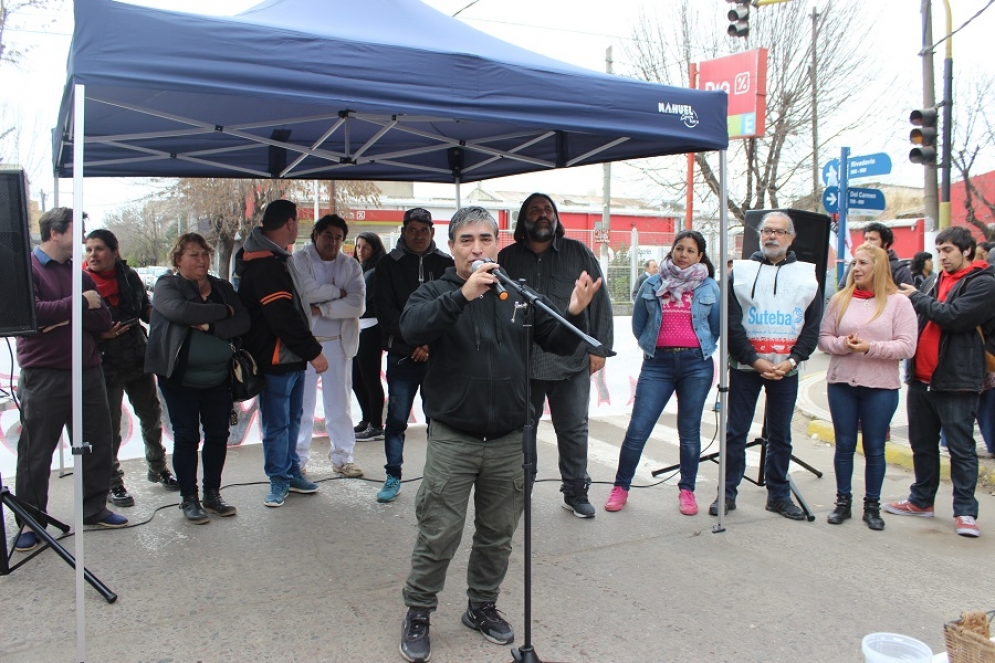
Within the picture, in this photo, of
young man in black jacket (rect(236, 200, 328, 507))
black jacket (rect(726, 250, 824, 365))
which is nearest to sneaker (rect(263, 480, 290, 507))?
young man in black jacket (rect(236, 200, 328, 507))

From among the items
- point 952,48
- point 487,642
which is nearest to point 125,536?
point 487,642

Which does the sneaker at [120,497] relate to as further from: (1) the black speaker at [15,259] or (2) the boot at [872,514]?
(2) the boot at [872,514]

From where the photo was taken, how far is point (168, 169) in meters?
6.09

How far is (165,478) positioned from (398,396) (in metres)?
1.94

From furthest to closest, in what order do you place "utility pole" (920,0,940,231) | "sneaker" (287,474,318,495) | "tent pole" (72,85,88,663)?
"utility pole" (920,0,940,231) → "sneaker" (287,474,318,495) → "tent pole" (72,85,88,663)

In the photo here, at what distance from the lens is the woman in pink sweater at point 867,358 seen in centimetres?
480

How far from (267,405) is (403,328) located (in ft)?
7.47

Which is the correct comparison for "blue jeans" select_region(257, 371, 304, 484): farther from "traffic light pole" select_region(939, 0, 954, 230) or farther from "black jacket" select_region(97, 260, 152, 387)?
"traffic light pole" select_region(939, 0, 954, 230)

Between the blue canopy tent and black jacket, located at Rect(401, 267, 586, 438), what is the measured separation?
3.15 feet

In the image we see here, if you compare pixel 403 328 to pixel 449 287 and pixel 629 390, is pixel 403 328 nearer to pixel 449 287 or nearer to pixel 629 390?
pixel 449 287

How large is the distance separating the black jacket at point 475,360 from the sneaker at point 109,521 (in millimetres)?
2580

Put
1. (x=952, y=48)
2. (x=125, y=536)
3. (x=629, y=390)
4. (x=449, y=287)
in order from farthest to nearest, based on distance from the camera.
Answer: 1. (x=952, y=48)
2. (x=629, y=390)
3. (x=125, y=536)
4. (x=449, y=287)

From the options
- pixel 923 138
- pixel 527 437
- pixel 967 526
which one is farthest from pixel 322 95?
pixel 923 138

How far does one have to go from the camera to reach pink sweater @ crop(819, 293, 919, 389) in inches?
187
